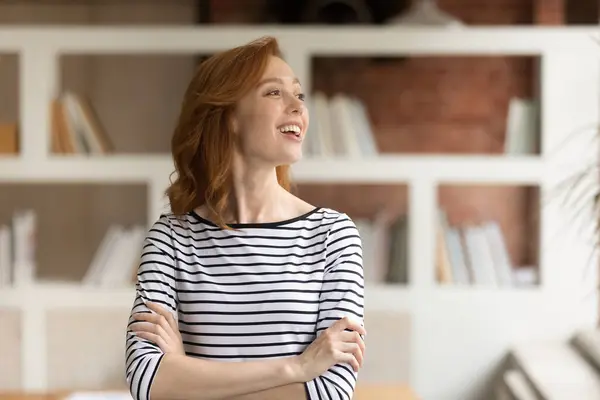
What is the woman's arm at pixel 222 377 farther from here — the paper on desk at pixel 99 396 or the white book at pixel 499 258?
the white book at pixel 499 258

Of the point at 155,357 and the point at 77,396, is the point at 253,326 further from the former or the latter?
the point at 77,396

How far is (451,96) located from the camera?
399cm

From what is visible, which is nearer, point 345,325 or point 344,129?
point 345,325

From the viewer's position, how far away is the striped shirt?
1271mm

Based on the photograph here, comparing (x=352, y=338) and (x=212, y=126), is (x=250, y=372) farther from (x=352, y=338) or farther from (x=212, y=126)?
(x=212, y=126)

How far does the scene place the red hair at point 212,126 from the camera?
1.31m

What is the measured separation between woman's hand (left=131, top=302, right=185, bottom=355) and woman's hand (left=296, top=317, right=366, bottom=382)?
0.64 ft

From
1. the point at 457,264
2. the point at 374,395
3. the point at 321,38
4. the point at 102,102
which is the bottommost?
the point at 374,395

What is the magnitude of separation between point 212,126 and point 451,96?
111 inches

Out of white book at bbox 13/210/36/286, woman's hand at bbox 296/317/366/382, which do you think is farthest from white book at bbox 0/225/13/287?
woman's hand at bbox 296/317/366/382

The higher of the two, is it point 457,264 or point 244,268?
point 244,268

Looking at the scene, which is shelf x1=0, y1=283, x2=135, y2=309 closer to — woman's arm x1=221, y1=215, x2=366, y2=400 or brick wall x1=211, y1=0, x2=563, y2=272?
brick wall x1=211, y1=0, x2=563, y2=272

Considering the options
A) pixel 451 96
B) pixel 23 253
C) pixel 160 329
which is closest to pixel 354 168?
pixel 451 96

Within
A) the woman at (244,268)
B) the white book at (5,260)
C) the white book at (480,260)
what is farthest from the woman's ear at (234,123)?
the white book at (5,260)
